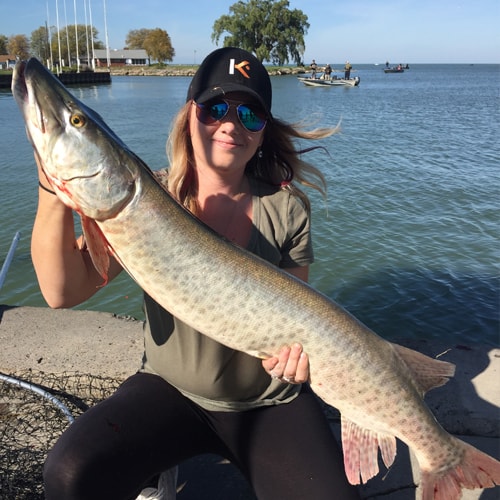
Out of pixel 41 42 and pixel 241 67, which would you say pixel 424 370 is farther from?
pixel 41 42

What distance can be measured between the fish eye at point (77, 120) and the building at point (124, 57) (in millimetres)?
150692

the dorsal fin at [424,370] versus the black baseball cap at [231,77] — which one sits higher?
the black baseball cap at [231,77]

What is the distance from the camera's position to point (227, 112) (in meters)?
2.79

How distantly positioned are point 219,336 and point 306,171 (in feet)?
4.58

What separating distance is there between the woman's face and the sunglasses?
0.02 metres

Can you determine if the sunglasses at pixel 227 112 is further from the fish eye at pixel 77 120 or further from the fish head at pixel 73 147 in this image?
the fish eye at pixel 77 120

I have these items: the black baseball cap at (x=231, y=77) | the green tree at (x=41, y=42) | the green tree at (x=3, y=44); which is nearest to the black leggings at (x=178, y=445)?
the black baseball cap at (x=231, y=77)

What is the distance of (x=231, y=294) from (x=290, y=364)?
481 mm

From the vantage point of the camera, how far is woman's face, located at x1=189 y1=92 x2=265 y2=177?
280cm

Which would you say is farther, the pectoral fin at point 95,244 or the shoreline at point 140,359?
the shoreline at point 140,359

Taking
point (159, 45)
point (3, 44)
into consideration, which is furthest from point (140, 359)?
point (159, 45)

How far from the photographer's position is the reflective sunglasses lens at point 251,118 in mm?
2799

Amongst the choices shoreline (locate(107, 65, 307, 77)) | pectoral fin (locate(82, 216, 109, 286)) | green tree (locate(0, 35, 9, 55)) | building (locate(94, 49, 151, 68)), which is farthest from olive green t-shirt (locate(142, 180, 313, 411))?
building (locate(94, 49, 151, 68))

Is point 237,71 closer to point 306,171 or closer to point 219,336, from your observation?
point 306,171
